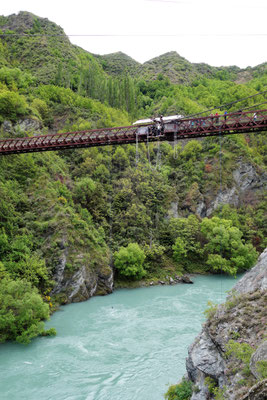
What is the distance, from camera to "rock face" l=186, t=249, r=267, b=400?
6.78m

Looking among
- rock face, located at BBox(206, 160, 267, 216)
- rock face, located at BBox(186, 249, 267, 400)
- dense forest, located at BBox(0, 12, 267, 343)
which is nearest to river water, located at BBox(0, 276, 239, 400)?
dense forest, located at BBox(0, 12, 267, 343)

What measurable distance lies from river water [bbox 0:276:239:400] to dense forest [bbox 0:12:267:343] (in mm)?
1585

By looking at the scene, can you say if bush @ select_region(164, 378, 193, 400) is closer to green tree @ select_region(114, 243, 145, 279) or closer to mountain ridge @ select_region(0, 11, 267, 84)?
green tree @ select_region(114, 243, 145, 279)

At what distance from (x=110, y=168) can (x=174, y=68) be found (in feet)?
189

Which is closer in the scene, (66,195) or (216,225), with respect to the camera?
(66,195)

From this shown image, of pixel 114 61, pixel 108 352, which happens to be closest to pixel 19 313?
pixel 108 352

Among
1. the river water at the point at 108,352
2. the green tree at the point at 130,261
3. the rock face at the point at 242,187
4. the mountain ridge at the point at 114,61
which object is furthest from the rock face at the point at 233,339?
the mountain ridge at the point at 114,61

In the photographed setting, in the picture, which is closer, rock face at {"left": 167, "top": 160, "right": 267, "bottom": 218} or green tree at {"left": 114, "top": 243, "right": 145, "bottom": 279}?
green tree at {"left": 114, "top": 243, "right": 145, "bottom": 279}

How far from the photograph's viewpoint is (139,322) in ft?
62.7

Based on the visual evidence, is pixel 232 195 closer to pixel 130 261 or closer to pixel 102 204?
pixel 102 204

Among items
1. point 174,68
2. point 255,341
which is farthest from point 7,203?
point 174,68

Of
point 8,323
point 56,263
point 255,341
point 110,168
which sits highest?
point 110,168

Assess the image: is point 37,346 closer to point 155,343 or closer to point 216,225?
point 155,343

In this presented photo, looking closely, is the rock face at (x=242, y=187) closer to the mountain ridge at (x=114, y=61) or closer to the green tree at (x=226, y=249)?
the green tree at (x=226, y=249)
